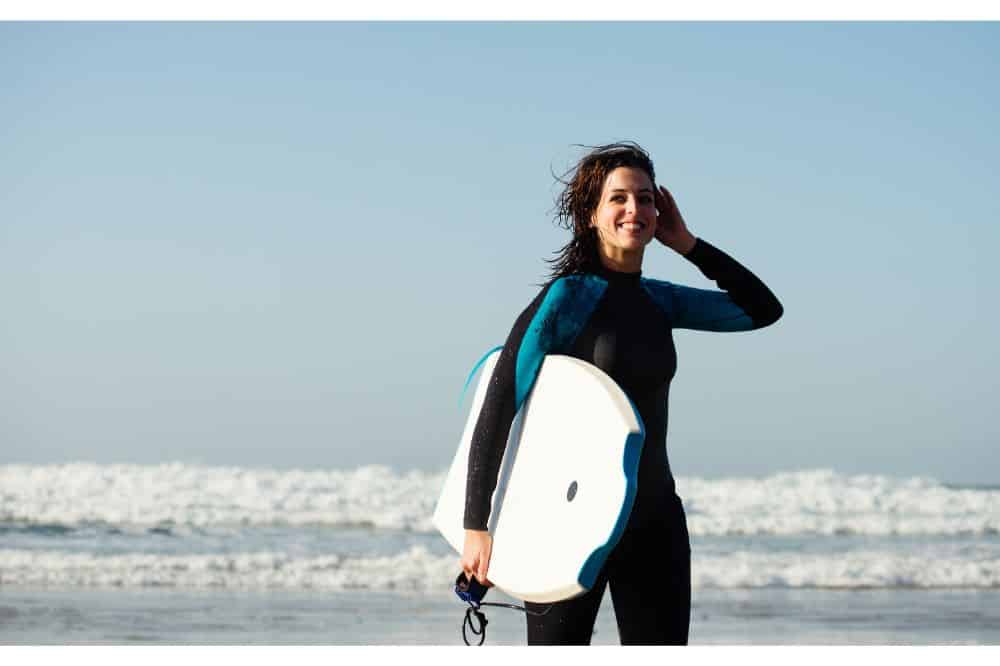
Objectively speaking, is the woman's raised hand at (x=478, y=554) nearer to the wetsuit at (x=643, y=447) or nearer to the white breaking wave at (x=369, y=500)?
the wetsuit at (x=643, y=447)

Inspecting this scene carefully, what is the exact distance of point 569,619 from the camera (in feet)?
8.07

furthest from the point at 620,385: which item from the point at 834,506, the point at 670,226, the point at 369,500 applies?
the point at 834,506

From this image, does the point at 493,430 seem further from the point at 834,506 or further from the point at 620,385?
the point at 834,506

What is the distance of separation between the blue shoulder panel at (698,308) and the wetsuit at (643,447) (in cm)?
9

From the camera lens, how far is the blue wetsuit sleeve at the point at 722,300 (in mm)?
2662

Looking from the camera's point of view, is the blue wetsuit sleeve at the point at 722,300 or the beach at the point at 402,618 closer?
the blue wetsuit sleeve at the point at 722,300

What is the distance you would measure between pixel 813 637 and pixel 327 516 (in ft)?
20.8

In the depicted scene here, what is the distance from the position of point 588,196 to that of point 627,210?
0.10 m

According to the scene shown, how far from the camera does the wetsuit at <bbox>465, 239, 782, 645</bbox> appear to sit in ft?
8.13

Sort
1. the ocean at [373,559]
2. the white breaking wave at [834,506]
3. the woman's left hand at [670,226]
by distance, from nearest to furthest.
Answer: the woman's left hand at [670,226] < the ocean at [373,559] < the white breaking wave at [834,506]

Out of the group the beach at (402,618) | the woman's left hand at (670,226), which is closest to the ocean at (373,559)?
the beach at (402,618)

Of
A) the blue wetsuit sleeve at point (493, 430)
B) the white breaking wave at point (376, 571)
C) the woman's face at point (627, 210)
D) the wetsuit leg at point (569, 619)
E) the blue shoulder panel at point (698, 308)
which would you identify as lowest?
the wetsuit leg at point (569, 619)

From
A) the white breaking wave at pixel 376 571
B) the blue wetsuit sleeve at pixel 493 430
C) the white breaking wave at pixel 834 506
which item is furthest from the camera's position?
the white breaking wave at pixel 834 506
